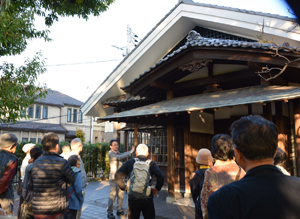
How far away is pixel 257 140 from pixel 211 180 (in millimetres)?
1349

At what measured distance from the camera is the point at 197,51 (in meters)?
6.93

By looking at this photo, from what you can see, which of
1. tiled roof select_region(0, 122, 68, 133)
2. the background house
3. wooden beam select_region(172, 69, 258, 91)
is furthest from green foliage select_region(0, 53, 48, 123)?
tiled roof select_region(0, 122, 68, 133)

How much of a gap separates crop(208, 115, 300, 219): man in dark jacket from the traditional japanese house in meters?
3.82

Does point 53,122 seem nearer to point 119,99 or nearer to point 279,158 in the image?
point 119,99

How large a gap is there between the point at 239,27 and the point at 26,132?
27.7 m

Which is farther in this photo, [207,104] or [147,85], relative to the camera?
[147,85]

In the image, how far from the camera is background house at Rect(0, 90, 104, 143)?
94.4 ft

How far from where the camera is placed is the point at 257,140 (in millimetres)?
1507

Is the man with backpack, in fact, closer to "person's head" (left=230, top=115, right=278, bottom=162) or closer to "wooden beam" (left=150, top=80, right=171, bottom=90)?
"person's head" (left=230, top=115, right=278, bottom=162)

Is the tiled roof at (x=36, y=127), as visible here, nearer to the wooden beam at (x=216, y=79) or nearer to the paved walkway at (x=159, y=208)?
the paved walkway at (x=159, y=208)

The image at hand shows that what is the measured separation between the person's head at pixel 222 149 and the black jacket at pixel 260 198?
4.49 feet

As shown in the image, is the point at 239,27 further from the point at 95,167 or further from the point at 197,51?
the point at 95,167

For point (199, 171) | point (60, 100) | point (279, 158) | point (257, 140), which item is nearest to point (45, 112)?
point (60, 100)

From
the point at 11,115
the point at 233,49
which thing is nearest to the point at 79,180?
the point at 11,115
